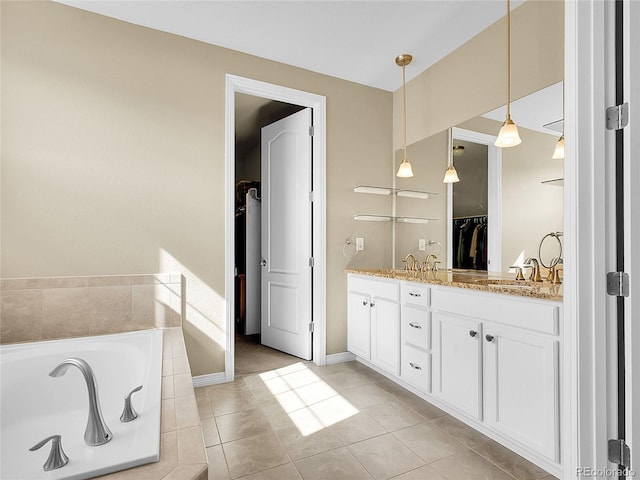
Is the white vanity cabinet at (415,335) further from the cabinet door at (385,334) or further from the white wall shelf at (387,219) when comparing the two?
the white wall shelf at (387,219)

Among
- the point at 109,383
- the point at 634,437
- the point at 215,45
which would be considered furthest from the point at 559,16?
the point at 109,383

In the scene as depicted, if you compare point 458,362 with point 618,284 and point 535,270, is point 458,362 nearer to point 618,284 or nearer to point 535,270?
point 535,270

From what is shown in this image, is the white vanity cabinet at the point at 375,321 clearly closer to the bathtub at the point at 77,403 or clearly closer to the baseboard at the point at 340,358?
the baseboard at the point at 340,358

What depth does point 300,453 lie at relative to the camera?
5.77 feet

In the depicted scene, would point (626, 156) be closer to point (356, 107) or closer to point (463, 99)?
point (463, 99)

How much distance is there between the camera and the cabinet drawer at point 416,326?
2223mm

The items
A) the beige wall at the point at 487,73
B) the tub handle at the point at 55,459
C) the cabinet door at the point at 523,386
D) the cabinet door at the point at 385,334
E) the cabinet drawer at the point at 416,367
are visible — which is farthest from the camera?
the cabinet door at the point at 385,334

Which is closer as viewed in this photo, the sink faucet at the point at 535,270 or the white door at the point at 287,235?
the sink faucet at the point at 535,270

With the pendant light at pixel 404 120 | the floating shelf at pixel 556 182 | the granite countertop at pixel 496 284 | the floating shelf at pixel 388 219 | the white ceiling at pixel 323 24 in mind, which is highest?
the white ceiling at pixel 323 24

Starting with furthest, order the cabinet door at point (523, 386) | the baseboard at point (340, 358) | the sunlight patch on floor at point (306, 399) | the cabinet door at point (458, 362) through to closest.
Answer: the baseboard at point (340, 358) < the sunlight patch on floor at point (306, 399) < the cabinet door at point (458, 362) < the cabinet door at point (523, 386)

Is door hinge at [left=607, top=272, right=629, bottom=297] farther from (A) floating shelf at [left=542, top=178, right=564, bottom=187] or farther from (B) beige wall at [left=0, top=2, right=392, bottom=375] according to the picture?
(B) beige wall at [left=0, top=2, right=392, bottom=375]

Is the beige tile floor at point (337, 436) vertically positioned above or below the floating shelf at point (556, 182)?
below

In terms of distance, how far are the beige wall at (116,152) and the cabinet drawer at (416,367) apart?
4.64 feet

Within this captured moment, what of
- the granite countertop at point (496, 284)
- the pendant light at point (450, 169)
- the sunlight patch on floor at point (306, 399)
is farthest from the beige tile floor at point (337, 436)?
the pendant light at point (450, 169)
